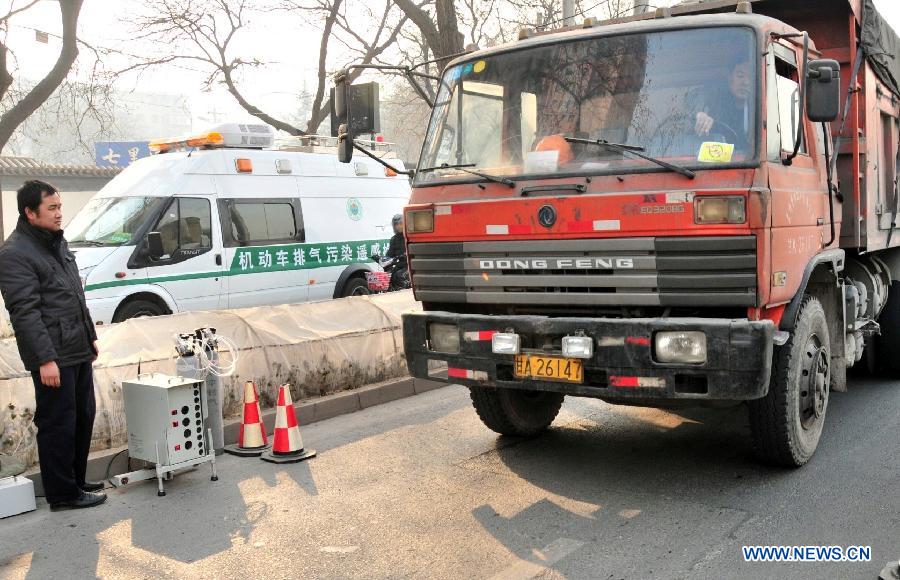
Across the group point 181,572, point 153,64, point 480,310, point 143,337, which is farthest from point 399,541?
point 153,64

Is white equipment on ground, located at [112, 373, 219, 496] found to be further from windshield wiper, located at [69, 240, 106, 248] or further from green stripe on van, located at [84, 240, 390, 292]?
windshield wiper, located at [69, 240, 106, 248]

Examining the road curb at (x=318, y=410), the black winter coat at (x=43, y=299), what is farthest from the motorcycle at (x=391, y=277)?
the black winter coat at (x=43, y=299)

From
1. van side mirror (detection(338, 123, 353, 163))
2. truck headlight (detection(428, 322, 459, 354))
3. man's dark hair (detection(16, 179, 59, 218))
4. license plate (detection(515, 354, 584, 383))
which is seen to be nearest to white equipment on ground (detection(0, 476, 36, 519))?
man's dark hair (detection(16, 179, 59, 218))

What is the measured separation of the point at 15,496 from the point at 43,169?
918 inches

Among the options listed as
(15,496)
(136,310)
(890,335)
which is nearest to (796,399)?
(890,335)

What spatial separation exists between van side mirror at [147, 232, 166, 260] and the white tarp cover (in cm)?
285

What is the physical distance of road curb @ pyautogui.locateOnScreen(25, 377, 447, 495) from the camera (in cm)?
578

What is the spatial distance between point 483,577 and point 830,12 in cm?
494

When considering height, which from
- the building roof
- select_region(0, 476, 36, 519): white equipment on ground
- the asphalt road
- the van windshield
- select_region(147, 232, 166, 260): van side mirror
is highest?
the building roof

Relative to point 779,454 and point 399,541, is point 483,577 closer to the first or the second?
point 399,541

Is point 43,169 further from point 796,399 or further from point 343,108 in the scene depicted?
point 796,399

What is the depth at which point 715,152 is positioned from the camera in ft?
15.2

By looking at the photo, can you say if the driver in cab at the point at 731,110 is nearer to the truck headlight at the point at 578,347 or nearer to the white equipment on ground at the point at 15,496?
the truck headlight at the point at 578,347

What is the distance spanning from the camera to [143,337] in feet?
22.3
